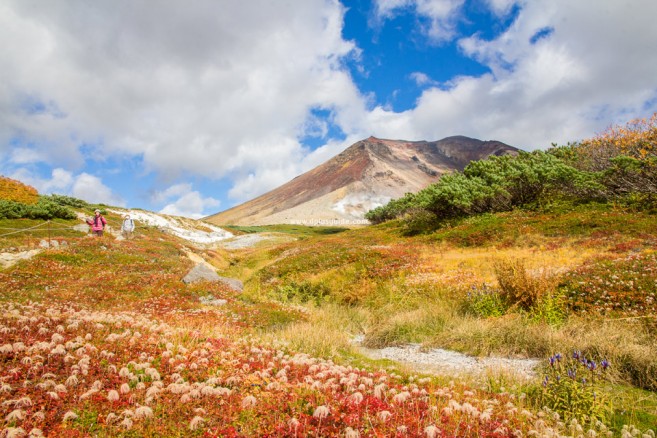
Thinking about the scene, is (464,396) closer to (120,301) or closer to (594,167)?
(120,301)

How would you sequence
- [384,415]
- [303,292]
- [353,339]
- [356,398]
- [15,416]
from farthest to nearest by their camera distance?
[303,292]
[353,339]
[356,398]
[384,415]
[15,416]

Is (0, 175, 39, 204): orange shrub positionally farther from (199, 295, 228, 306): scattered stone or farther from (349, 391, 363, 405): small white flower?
(349, 391, 363, 405): small white flower

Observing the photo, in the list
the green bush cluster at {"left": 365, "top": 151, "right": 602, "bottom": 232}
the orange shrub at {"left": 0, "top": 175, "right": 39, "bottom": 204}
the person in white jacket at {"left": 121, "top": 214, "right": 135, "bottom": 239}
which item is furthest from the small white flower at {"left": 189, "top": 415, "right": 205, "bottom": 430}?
the orange shrub at {"left": 0, "top": 175, "right": 39, "bottom": 204}

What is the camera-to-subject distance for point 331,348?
7668 mm

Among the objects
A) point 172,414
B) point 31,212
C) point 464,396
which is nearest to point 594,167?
point 464,396

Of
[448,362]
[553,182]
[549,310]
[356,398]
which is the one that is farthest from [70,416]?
[553,182]

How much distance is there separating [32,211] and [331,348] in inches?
1547

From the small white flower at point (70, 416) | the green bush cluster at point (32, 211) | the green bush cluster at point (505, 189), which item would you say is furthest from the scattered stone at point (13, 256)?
the green bush cluster at point (505, 189)

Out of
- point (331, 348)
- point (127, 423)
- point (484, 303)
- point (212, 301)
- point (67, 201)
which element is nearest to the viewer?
point (127, 423)

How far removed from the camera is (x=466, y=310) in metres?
11.8

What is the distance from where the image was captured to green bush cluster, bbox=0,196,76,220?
108 feet

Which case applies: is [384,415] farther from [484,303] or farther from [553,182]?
[553,182]

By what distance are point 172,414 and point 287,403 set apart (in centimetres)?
125

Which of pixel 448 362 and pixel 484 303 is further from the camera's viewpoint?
pixel 484 303
